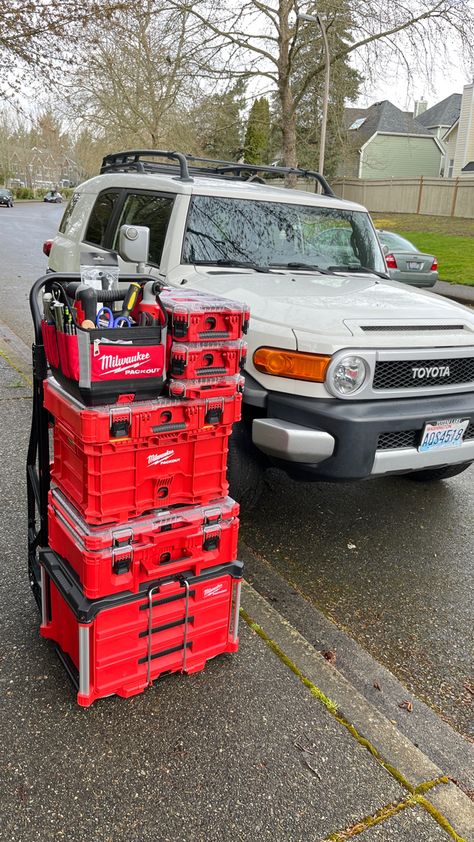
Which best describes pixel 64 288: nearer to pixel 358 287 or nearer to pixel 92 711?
pixel 92 711

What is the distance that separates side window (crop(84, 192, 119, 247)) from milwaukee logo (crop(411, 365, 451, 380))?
284cm

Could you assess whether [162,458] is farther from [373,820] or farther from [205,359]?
[373,820]

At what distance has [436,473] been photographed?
15.5 ft

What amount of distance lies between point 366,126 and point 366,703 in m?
55.2

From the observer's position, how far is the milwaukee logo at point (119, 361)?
7.06ft

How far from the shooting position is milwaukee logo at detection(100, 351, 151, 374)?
2.15 m

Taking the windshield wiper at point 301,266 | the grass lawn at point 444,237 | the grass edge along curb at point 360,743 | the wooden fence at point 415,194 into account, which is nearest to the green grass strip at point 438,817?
→ the grass edge along curb at point 360,743

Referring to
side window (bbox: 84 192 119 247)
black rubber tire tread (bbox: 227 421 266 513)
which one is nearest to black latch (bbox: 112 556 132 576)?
black rubber tire tread (bbox: 227 421 266 513)

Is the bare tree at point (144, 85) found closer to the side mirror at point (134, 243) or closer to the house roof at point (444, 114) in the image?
the side mirror at point (134, 243)

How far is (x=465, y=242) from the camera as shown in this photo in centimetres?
2412

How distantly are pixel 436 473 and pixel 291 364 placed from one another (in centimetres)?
189

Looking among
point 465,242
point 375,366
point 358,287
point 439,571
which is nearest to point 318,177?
point 358,287

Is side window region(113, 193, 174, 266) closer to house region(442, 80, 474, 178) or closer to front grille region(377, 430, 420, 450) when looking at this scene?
front grille region(377, 430, 420, 450)

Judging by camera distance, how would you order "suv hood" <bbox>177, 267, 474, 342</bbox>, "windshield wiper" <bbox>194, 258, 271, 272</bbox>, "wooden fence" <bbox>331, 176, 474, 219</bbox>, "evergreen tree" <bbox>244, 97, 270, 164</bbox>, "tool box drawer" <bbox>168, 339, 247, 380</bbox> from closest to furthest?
"tool box drawer" <bbox>168, 339, 247, 380</bbox>, "suv hood" <bbox>177, 267, 474, 342</bbox>, "windshield wiper" <bbox>194, 258, 271, 272</bbox>, "evergreen tree" <bbox>244, 97, 270, 164</bbox>, "wooden fence" <bbox>331, 176, 474, 219</bbox>
